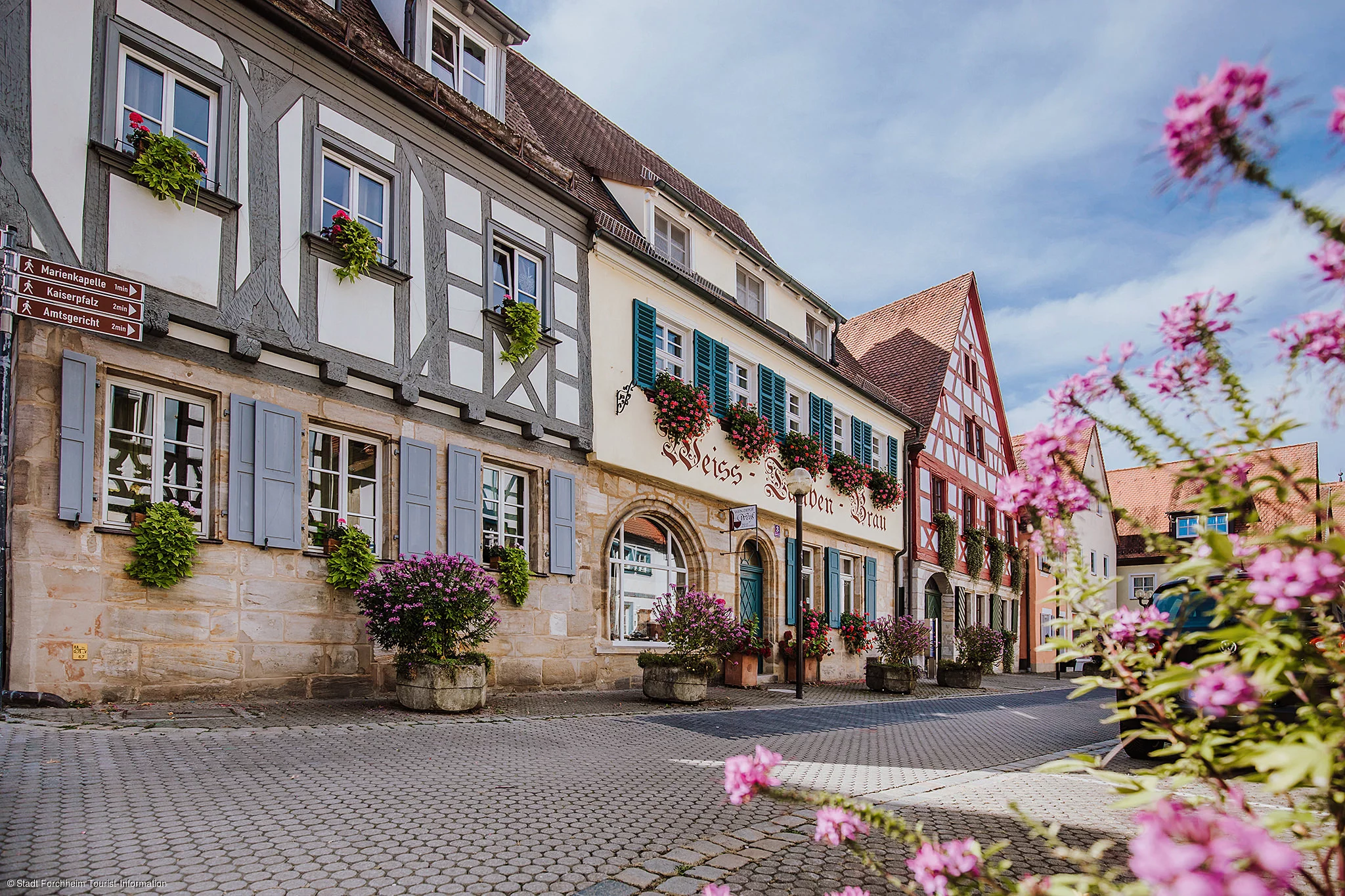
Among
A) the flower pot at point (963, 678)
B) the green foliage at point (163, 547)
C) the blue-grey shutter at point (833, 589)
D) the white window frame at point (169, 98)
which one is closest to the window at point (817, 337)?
the blue-grey shutter at point (833, 589)

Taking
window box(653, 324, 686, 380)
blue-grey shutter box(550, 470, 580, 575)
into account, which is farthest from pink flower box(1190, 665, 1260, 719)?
window box(653, 324, 686, 380)

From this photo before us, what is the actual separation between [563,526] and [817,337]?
10.6m

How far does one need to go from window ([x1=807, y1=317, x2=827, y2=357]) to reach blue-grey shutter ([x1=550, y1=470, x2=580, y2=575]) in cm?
934

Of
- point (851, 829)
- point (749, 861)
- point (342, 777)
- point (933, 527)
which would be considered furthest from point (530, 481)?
point (933, 527)

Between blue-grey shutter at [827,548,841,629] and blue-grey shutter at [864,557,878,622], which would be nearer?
blue-grey shutter at [827,548,841,629]

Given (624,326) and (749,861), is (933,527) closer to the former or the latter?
(624,326)

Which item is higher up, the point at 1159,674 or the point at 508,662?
the point at 1159,674

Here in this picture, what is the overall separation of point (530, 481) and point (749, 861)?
26.9ft

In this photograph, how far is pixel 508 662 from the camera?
36.8 feet

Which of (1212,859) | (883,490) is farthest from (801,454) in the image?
(1212,859)

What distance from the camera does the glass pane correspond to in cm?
850

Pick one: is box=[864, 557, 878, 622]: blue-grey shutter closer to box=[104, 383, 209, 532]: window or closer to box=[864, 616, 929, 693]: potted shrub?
box=[864, 616, 929, 693]: potted shrub

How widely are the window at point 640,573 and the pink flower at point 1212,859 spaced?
12284 mm

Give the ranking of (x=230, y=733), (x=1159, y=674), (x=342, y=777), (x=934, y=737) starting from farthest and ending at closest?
(x=934, y=737) < (x=230, y=733) < (x=342, y=777) < (x=1159, y=674)
